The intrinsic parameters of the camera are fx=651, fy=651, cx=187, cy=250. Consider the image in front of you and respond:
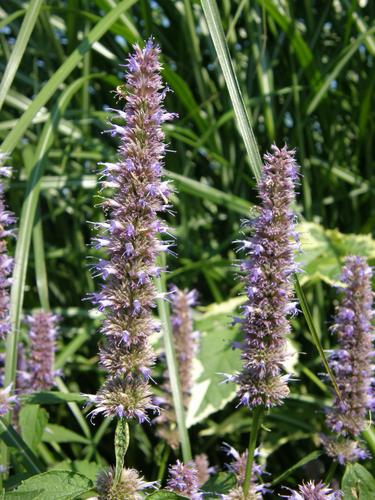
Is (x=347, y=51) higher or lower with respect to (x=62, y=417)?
higher

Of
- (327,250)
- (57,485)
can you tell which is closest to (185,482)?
(57,485)

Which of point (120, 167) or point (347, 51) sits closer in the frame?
point (120, 167)

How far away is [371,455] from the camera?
1.96 meters

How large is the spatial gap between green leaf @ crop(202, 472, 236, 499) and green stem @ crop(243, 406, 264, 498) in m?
0.14

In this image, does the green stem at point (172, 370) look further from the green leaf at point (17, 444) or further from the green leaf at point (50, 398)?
the green leaf at point (17, 444)

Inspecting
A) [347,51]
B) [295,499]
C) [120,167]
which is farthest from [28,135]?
[295,499]

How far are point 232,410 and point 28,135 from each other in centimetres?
168

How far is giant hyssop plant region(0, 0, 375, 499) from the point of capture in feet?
4.30

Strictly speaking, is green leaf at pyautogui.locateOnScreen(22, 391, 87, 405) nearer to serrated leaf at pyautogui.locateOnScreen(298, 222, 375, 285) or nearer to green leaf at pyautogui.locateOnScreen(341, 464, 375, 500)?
green leaf at pyautogui.locateOnScreen(341, 464, 375, 500)

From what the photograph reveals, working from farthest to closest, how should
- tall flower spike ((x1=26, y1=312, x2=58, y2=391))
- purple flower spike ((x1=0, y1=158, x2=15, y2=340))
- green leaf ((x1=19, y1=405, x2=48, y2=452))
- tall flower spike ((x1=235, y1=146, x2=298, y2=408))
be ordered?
1. tall flower spike ((x1=26, y1=312, x2=58, y2=391))
2. green leaf ((x1=19, y1=405, x2=48, y2=452))
3. purple flower spike ((x1=0, y1=158, x2=15, y2=340))
4. tall flower spike ((x1=235, y1=146, x2=298, y2=408))

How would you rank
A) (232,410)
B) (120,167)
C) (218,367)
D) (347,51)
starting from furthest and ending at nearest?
(232,410) < (347,51) < (218,367) < (120,167)

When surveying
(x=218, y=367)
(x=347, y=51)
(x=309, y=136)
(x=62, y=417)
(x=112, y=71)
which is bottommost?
(x=62, y=417)

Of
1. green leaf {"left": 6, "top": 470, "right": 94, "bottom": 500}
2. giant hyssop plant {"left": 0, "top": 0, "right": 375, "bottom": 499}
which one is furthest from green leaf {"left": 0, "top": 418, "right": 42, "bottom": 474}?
green leaf {"left": 6, "top": 470, "right": 94, "bottom": 500}

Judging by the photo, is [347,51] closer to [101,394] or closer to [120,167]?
[120,167]
